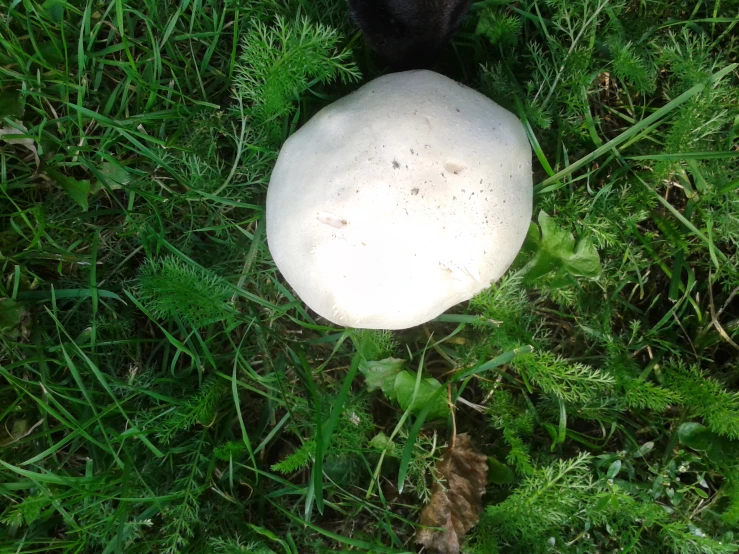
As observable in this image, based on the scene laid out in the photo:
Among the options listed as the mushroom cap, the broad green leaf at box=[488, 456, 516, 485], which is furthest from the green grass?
the mushroom cap

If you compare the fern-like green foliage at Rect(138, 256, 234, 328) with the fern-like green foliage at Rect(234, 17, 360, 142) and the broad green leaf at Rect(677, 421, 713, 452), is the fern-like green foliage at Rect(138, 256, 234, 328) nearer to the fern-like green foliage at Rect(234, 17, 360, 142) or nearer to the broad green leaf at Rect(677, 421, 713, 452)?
the fern-like green foliage at Rect(234, 17, 360, 142)

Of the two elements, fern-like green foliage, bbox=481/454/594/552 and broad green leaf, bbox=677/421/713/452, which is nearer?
fern-like green foliage, bbox=481/454/594/552

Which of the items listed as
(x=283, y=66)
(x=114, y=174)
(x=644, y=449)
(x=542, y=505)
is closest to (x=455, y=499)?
(x=542, y=505)

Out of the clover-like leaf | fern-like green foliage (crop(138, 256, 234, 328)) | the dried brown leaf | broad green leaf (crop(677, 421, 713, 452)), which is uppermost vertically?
fern-like green foliage (crop(138, 256, 234, 328))

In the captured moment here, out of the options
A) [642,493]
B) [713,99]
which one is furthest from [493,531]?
[713,99]

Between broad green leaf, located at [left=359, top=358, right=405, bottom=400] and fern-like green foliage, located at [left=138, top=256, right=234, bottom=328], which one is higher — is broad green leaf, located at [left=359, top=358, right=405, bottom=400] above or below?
below

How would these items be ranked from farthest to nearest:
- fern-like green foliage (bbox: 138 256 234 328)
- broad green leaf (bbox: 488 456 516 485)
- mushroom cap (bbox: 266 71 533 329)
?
broad green leaf (bbox: 488 456 516 485)
fern-like green foliage (bbox: 138 256 234 328)
mushroom cap (bbox: 266 71 533 329)

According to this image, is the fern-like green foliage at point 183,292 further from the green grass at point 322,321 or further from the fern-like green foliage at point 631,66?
the fern-like green foliage at point 631,66

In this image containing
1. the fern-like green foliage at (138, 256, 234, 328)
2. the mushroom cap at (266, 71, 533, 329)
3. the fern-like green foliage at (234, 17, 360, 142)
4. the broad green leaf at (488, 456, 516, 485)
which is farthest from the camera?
the broad green leaf at (488, 456, 516, 485)

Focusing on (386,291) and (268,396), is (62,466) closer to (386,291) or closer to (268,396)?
(268,396)

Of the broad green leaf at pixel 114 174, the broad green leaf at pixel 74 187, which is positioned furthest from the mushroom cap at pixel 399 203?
the broad green leaf at pixel 74 187
